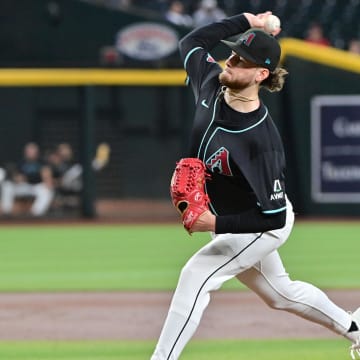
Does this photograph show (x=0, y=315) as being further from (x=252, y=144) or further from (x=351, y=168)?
(x=351, y=168)

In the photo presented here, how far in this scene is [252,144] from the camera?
15.3 ft

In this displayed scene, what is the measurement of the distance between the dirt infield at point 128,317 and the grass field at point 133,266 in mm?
318

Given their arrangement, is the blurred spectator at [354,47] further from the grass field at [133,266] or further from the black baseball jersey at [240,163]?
the black baseball jersey at [240,163]

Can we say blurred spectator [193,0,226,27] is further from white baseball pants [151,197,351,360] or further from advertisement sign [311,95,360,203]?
white baseball pants [151,197,351,360]

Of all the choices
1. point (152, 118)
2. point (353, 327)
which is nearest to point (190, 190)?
point (353, 327)

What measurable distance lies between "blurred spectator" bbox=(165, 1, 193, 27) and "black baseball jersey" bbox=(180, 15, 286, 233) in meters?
13.3

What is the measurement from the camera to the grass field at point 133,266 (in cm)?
599

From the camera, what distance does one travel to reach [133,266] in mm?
10531

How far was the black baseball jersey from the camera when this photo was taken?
4.68 metres

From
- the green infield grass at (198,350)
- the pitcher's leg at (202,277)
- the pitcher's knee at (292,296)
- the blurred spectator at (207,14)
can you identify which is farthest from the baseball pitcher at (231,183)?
the blurred spectator at (207,14)

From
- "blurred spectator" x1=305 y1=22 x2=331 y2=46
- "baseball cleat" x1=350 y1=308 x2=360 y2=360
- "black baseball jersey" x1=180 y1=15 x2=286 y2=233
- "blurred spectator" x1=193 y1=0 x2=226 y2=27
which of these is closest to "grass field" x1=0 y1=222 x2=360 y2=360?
"baseball cleat" x1=350 y1=308 x2=360 y2=360

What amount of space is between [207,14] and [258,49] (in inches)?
530

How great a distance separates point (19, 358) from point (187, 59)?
1.96 metres

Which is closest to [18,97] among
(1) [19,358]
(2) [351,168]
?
(2) [351,168]
